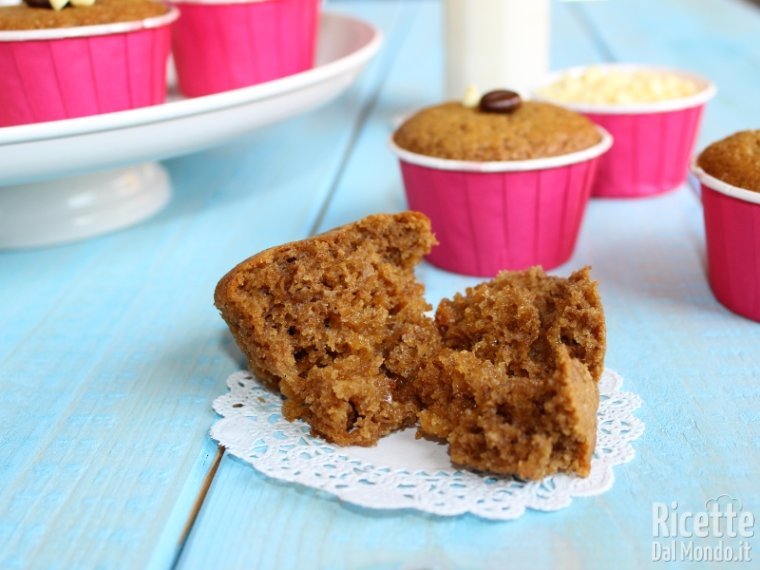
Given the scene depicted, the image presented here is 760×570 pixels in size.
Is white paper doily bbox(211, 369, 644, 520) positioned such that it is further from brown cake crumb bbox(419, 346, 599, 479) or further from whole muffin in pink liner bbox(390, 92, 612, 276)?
whole muffin in pink liner bbox(390, 92, 612, 276)

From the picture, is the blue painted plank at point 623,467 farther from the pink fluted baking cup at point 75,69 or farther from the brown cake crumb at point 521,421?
the pink fluted baking cup at point 75,69

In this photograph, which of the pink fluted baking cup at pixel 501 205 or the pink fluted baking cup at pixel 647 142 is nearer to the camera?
the pink fluted baking cup at pixel 501 205

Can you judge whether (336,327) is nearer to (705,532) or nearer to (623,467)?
(623,467)

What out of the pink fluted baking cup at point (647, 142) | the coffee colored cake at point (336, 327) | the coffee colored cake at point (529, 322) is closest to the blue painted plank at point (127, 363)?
the coffee colored cake at point (336, 327)

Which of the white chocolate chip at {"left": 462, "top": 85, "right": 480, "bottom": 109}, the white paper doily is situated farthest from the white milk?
the white paper doily

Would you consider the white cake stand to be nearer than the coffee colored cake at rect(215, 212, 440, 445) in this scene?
No

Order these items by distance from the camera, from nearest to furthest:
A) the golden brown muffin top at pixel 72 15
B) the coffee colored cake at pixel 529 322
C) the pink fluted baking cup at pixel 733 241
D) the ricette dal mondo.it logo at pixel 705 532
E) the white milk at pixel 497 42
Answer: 1. the ricette dal mondo.it logo at pixel 705 532
2. the coffee colored cake at pixel 529 322
3. the pink fluted baking cup at pixel 733 241
4. the golden brown muffin top at pixel 72 15
5. the white milk at pixel 497 42
